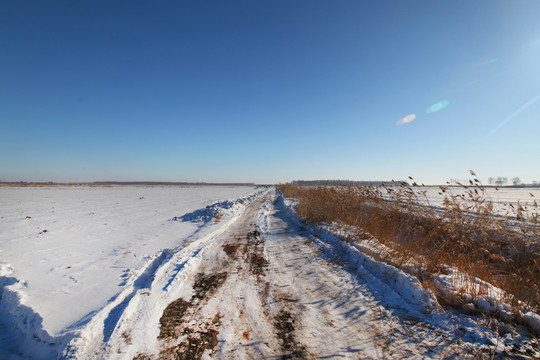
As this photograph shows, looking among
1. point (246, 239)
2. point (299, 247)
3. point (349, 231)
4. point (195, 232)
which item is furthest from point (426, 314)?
point (195, 232)

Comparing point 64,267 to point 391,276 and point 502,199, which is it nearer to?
point 391,276

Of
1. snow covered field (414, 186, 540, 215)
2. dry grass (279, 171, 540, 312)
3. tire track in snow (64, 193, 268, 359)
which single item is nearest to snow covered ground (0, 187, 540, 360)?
tire track in snow (64, 193, 268, 359)

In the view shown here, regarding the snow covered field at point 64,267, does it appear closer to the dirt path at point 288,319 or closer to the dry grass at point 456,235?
the dirt path at point 288,319

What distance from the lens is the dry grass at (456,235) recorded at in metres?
3.32

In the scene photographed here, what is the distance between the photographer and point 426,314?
2.80 metres

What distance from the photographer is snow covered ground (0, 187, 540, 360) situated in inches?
87.1

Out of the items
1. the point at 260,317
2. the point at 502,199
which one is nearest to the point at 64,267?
the point at 260,317

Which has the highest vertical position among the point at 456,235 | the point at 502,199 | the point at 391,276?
the point at 456,235

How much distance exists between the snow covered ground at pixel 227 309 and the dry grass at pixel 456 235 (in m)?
0.71

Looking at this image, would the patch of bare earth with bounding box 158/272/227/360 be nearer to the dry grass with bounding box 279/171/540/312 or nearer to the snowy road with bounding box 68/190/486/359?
the snowy road with bounding box 68/190/486/359

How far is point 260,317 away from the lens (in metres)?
2.74

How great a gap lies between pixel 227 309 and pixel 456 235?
392cm

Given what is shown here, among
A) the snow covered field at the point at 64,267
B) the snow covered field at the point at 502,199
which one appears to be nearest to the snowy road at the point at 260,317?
the snow covered field at the point at 64,267

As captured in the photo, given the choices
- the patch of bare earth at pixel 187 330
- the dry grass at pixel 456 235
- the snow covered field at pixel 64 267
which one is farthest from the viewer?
the dry grass at pixel 456 235
